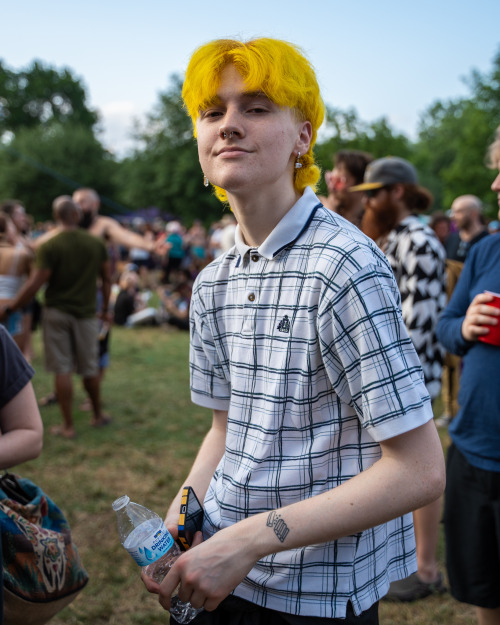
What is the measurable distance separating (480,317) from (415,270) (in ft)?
2.98

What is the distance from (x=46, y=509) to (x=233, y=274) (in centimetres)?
108

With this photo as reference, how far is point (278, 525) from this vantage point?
1159mm

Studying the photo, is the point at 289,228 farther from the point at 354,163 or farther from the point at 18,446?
the point at 354,163

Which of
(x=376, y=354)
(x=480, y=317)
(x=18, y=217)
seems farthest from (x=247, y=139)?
(x=18, y=217)

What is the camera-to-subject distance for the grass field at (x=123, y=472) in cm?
302

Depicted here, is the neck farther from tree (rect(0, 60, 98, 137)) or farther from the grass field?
tree (rect(0, 60, 98, 137))

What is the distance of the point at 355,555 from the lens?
1280 mm

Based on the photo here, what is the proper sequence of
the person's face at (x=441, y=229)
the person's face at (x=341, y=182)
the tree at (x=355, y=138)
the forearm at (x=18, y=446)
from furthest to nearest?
the tree at (x=355, y=138), the person's face at (x=441, y=229), the person's face at (x=341, y=182), the forearm at (x=18, y=446)

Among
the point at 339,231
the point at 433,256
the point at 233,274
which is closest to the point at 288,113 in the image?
the point at 339,231

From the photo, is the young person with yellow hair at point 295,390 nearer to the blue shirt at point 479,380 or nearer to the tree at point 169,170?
the blue shirt at point 479,380

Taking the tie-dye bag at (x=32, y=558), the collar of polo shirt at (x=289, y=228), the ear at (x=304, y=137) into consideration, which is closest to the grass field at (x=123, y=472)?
the tie-dye bag at (x=32, y=558)

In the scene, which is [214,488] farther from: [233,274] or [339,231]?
[339,231]

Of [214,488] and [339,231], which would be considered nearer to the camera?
[339,231]

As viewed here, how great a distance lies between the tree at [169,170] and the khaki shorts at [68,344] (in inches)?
1308
